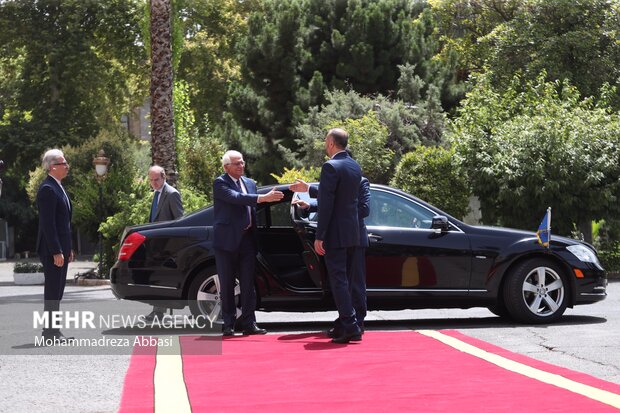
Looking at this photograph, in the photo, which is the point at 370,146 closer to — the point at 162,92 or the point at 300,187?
the point at 162,92

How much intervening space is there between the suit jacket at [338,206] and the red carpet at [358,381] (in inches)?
38.0

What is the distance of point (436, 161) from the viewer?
2686cm

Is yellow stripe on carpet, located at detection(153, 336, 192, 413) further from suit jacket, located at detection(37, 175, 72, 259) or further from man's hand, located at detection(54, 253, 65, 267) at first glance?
suit jacket, located at detection(37, 175, 72, 259)

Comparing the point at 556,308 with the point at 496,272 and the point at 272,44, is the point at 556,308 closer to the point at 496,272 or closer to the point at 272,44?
the point at 496,272

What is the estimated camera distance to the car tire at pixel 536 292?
12297 millimetres

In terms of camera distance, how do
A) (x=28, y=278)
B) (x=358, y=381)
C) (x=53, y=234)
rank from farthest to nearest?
(x=28, y=278)
(x=53, y=234)
(x=358, y=381)

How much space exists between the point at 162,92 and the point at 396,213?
12777 millimetres

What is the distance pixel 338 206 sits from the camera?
10.6 meters

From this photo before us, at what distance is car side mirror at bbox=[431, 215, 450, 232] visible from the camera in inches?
477

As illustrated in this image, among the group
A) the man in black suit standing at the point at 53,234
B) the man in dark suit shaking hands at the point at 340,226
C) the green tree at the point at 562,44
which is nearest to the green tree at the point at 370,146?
the green tree at the point at 562,44

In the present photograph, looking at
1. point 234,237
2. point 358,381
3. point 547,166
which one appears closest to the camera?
point 358,381

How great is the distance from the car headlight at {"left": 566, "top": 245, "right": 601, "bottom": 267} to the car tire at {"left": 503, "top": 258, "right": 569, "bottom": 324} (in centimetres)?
26

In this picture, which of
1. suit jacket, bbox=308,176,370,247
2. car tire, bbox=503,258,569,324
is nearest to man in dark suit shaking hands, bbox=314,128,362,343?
suit jacket, bbox=308,176,370,247

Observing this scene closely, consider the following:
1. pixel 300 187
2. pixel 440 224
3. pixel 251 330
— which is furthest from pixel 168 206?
pixel 440 224
